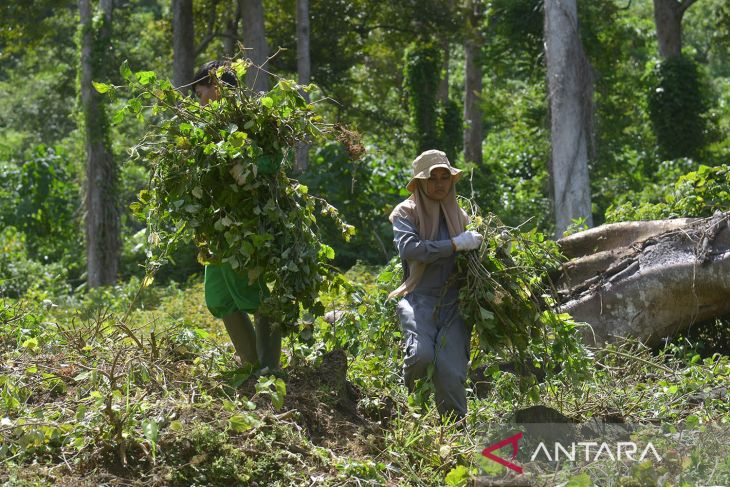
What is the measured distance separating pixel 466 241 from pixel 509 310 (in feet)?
1.72

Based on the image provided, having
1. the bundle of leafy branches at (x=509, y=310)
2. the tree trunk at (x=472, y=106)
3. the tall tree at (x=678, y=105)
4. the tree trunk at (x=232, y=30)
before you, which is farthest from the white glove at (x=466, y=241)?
the tree trunk at (x=472, y=106)

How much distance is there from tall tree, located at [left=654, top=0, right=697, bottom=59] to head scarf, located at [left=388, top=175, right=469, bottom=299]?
53.6ft

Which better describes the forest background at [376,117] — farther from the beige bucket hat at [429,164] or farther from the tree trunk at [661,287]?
the beige bucket hat at [429,164]

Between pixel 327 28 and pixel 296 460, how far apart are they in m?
17.7

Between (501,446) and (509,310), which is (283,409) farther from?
(509,310)

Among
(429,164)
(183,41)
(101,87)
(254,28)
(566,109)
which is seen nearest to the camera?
(101,87)

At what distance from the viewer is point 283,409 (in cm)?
588

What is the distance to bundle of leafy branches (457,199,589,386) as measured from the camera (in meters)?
6.59

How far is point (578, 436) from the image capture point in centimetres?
618

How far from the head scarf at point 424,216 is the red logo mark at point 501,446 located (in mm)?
1187

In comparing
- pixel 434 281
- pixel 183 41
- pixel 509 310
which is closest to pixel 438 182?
pixel 434 281

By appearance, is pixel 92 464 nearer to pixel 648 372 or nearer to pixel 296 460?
pixel 296 460

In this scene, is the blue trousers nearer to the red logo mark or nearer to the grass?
the grass

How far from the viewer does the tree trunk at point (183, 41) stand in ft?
54.0
